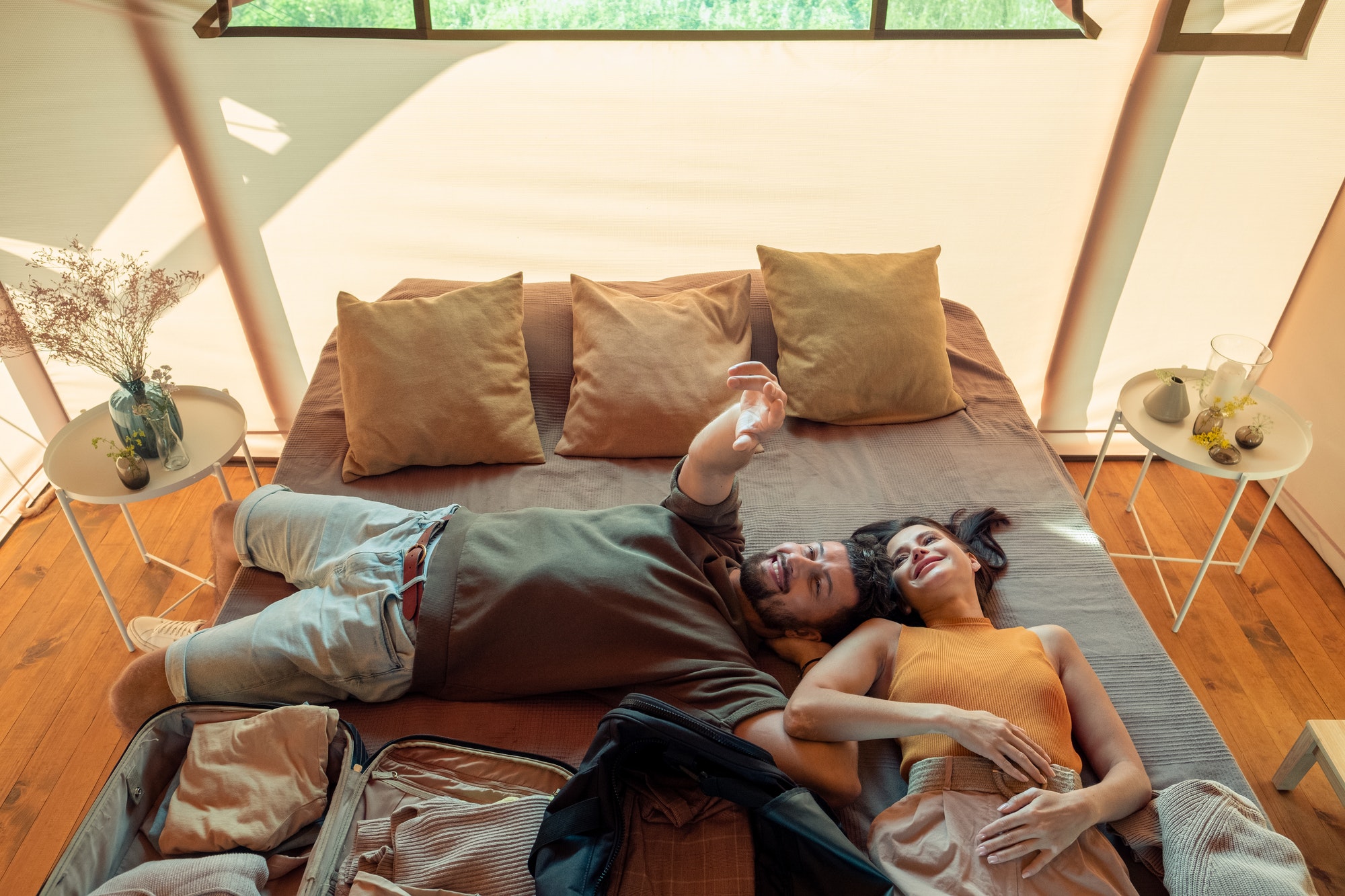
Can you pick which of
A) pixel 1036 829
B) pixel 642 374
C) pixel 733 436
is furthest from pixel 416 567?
pixel 1036 829

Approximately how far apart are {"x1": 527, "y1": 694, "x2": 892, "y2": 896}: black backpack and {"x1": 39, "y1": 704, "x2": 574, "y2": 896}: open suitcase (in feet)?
0.34

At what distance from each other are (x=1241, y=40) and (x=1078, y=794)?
2.12 m

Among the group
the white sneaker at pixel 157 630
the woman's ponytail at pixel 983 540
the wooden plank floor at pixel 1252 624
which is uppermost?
the woman's ponytail at pixel 983 540

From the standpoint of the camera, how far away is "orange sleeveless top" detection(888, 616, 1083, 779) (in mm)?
1363

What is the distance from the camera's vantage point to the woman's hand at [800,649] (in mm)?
1532

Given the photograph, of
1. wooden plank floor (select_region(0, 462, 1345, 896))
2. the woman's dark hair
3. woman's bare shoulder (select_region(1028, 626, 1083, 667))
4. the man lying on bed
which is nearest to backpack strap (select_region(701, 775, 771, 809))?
the man lying on bed

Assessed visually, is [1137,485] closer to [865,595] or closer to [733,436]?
[865,595]

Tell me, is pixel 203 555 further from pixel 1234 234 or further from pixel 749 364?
pixel 1234 234

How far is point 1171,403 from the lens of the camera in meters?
2.19

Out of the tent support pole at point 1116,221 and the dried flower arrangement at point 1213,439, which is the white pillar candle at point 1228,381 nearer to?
the dried flower arrangement at point 1213,439

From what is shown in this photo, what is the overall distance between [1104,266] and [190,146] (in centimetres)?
272

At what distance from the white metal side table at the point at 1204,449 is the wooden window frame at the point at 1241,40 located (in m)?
0.86

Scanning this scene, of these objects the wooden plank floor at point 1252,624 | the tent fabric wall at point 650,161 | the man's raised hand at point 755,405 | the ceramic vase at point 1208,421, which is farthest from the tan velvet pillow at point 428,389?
the wooden plank floor at point 1252,624

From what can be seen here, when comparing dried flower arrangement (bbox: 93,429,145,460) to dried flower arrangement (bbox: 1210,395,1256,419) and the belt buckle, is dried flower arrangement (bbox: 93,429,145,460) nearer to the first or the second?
the belt buckle
